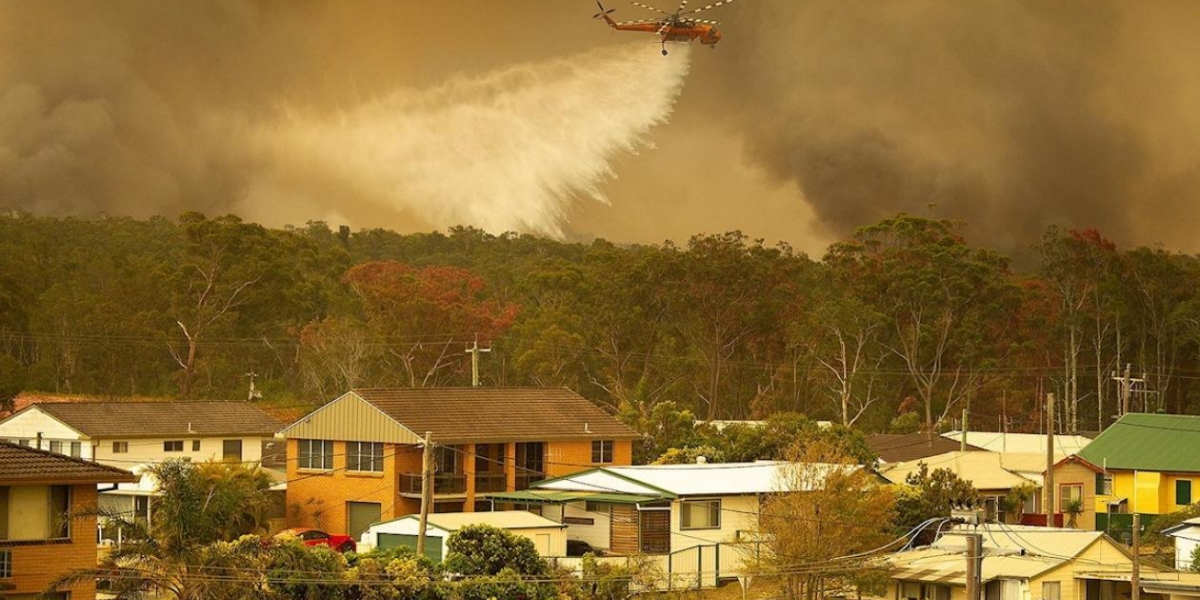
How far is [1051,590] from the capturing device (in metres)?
41.2

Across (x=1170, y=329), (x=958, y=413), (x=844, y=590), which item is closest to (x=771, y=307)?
(x=958, y=413)

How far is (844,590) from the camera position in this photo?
42.0m

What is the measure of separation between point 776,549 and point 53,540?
1880cm

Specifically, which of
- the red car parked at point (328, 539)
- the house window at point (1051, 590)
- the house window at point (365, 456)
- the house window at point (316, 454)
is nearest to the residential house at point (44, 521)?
the red car parked at point (328, 539)

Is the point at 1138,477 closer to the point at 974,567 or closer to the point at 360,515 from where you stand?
the point at 360,515

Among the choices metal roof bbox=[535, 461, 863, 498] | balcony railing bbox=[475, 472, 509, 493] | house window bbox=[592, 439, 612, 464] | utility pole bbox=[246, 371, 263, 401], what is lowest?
balcony railing bbox=[475, 472, 509, 493]

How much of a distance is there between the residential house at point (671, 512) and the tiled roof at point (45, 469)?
1944 cm

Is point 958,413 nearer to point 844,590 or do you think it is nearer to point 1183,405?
point 1183,405

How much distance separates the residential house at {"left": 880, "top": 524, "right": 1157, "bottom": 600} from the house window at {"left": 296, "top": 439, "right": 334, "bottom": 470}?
20.3 m

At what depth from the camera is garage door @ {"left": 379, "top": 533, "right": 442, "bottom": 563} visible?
42.8m

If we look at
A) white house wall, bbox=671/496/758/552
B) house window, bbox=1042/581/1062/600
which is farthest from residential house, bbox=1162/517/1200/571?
white house wall, bbox=671/496/758/552

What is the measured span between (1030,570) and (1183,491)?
77.4 ft

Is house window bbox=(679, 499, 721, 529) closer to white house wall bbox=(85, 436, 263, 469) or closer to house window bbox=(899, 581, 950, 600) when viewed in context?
house window bbox=(899, 581, 950, 600)

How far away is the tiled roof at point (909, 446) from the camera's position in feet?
222
